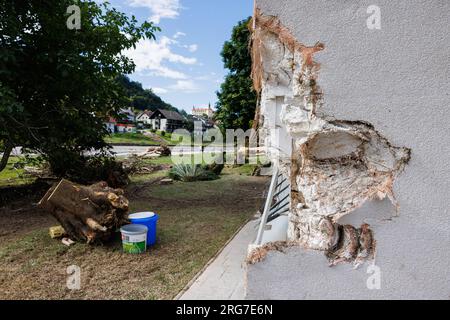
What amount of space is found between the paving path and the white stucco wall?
4.23 ft

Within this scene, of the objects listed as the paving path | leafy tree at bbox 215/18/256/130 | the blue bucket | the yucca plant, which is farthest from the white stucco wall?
leafy tree at bbox 215/18/256/130

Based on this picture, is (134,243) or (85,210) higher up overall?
(85,210)

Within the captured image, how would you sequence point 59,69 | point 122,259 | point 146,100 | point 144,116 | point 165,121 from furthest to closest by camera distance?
point 146,100
point 144,116
point 165,121
point 59,69
point 122,259

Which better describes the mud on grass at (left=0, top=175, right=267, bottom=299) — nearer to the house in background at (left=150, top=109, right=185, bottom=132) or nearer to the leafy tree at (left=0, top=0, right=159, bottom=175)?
the leafy tree at (left=0, top=0, right=159, bottom=175)

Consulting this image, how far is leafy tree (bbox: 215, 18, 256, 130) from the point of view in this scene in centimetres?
1556

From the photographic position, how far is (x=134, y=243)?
4406 millimetres

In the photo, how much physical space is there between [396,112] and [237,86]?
1423 cm

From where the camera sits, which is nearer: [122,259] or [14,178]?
[122,259]

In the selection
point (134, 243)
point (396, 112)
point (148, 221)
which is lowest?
point (134, 243)

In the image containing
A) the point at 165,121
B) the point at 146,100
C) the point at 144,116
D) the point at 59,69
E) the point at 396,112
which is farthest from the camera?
the point at 146,100

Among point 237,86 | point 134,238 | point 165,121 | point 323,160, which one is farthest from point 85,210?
point 165,121


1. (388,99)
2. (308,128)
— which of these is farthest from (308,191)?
(388,99)

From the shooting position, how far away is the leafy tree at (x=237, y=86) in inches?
613

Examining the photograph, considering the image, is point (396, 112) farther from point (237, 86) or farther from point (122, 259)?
point (237, 86)
